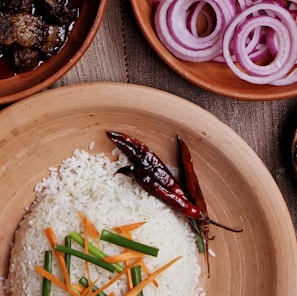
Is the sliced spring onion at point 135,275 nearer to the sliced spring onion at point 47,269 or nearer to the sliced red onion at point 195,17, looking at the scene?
the sliced spring onion at point 47,269

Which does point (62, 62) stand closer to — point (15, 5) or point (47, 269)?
point (15, 5)

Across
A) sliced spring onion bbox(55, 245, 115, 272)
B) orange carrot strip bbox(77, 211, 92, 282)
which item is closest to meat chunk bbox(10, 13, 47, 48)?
orange carrot strip bbox(77, 211, 92, 282)

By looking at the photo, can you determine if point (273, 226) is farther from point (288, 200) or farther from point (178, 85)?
point (178, 85)

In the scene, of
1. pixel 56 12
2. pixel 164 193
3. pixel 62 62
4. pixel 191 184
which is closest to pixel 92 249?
pixel 164 193

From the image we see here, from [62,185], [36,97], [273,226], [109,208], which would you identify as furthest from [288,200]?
[36,97]

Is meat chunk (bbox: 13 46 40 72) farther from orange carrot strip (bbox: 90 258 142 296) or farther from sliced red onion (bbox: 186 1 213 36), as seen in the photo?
orange carrot strip (bbox: 90 258 142 296)

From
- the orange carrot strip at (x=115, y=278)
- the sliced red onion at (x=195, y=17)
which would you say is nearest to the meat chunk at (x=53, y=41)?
the sliced red onion at (x=195, y=17)
